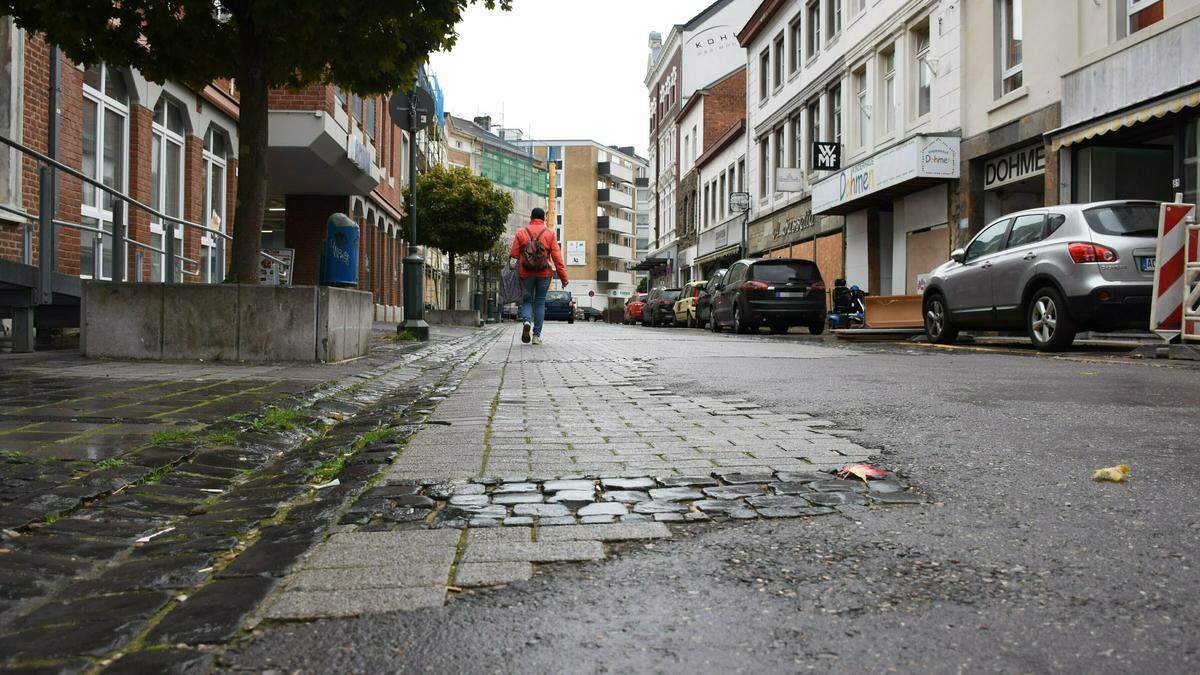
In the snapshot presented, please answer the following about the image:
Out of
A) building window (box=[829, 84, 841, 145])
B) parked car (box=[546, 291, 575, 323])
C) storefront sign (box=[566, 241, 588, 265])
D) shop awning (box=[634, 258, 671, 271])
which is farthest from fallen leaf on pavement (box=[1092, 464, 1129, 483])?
storefront sign (box=[566, 241, 588, 265])

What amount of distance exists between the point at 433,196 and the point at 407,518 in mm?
31262

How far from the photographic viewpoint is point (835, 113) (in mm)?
28672

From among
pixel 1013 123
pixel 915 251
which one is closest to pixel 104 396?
pixel 1013 123

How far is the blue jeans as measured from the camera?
14.5m

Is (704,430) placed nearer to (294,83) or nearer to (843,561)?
(843,561)

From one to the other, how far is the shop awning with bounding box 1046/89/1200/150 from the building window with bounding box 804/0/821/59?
14611 mm

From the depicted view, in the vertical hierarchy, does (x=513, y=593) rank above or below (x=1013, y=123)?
below

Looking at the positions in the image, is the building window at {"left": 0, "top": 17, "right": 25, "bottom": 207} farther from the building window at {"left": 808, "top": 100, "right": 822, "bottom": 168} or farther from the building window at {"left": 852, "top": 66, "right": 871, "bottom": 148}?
the building window at {"left": 808, "top": 100, "right": 822, "bottom": 168}

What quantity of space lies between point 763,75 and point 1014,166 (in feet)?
63.3

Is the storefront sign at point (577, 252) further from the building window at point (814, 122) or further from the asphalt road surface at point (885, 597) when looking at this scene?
the asphalt road surface at point (885, 597)

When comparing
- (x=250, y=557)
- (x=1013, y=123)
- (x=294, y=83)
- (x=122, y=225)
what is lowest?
(x=250, y=557)

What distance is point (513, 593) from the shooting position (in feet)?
7.20

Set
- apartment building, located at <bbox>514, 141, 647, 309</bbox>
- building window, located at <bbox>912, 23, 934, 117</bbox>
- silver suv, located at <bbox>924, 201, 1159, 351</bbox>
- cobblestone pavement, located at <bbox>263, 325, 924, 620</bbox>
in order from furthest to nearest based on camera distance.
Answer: apartment building, located at <bbox>514, 141, 647, 309</bbox>
building window, located at <bbox>912, 23, 934, 117</bbox>
silver suv, located at <bbox>924, 201, 1159, 351</bbox>
cobblestone pavement, located at <bbox>263, 325, 924, 620</bbox>

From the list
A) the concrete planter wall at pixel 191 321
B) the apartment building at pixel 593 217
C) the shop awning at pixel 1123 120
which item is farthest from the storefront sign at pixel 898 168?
the apartment building at pixel 593 217
